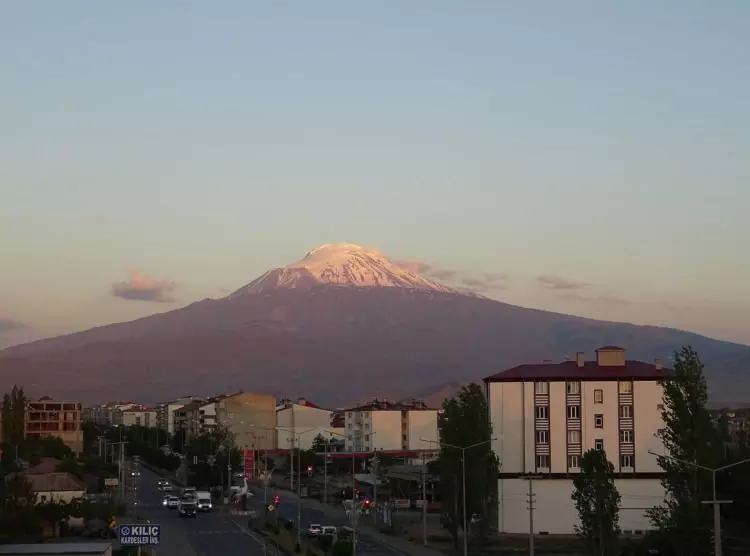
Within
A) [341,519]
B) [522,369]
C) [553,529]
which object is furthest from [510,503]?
[341,519]

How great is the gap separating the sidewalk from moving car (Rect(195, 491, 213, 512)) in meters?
8.92

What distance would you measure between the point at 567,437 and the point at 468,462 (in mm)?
9837

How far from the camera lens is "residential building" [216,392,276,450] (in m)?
176

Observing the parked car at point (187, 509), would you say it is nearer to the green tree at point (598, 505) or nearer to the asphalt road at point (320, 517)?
the asphalt road at point (320, 517)

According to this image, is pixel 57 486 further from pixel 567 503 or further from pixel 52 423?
pixel 52 423

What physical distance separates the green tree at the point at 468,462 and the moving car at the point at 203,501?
31.1m

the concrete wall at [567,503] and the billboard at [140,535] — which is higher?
the billboard at [140,535]

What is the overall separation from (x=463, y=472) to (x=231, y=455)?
72572 mm

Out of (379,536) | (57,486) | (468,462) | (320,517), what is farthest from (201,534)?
(57,486)

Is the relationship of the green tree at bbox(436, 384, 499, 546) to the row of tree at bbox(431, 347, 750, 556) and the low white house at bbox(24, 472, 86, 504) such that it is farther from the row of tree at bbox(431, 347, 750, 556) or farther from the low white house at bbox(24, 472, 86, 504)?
the low white house at bbox(24, 472, 86, 504)

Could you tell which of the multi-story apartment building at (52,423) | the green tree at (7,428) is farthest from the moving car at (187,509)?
the multi-story apartment building at (52,423)

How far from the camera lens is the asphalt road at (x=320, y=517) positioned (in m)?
67.5

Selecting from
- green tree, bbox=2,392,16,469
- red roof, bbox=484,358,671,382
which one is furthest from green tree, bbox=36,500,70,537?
green tree, bbox=2,392,16,469

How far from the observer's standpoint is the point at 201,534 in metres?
75.0
